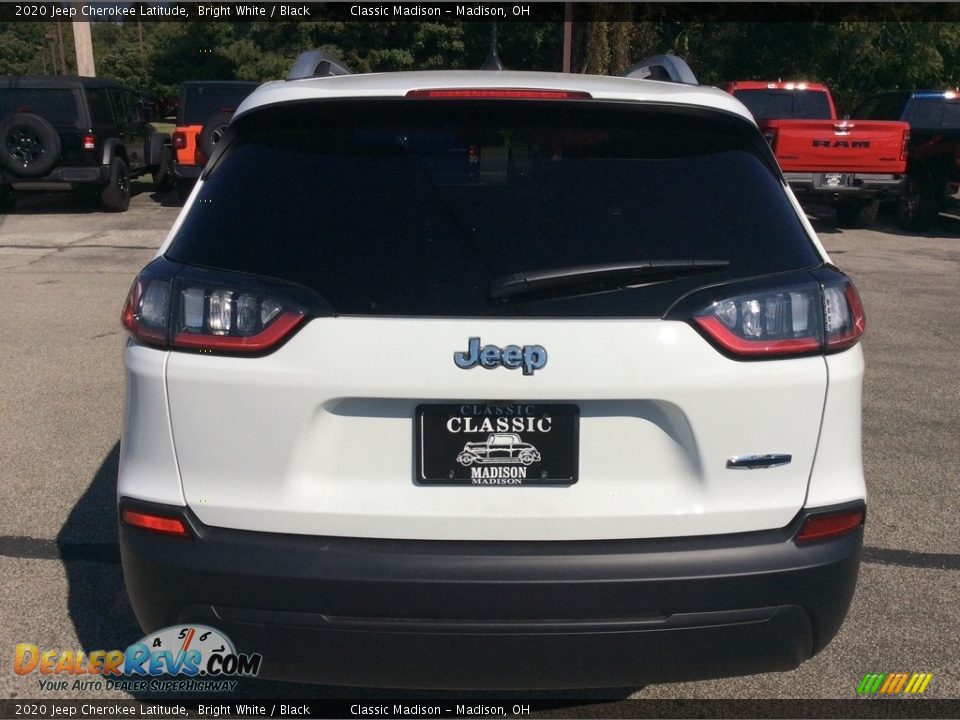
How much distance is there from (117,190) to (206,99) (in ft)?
8.19

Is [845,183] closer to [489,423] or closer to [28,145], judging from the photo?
[28,145]

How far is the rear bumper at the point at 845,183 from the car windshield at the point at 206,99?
30.7ft

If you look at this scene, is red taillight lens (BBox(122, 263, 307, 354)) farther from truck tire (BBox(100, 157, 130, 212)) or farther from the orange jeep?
truck tire (BBox(100, 157, 130, 212))

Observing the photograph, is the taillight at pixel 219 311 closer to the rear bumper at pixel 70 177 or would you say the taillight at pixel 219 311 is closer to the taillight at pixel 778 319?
the taillight at pixel 778 319

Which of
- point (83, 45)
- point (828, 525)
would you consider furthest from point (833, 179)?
point (83, 45)

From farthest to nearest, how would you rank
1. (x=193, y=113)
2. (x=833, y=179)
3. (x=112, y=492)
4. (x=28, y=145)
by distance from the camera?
(x=193, y=113) < (x=28, y=145) < (x=833, y=179) < (x=112, y=492)

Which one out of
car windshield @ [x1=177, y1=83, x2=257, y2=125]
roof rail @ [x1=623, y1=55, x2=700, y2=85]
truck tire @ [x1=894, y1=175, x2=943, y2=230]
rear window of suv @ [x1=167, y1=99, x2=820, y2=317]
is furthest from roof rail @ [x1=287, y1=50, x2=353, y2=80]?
car windshield @ [x1=177, y1=83, x2=257, y2=125]

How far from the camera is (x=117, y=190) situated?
16328 mm

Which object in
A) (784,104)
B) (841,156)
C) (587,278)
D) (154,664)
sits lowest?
(154,664)

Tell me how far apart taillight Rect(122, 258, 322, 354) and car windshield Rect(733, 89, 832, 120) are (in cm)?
1500

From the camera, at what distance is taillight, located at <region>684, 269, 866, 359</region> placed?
7.65ft

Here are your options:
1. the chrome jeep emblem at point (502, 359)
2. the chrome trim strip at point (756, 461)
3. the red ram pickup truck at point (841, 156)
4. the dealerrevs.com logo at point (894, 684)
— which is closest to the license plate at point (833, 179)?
the red ram pickup truck at point (841, 156)

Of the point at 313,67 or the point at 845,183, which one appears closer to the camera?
the point at 313,67

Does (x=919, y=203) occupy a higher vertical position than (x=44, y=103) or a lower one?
lower
